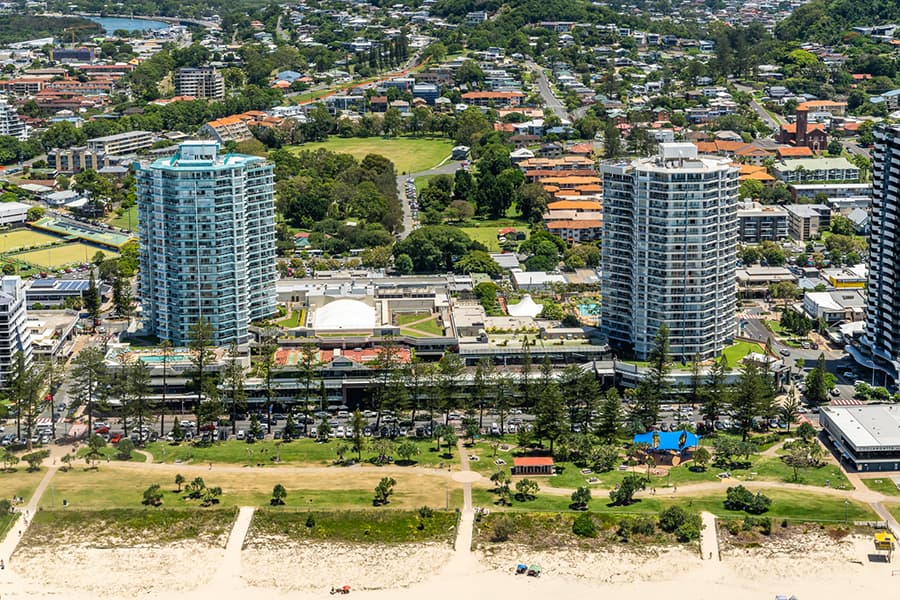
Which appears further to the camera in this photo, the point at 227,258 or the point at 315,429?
the point at 227,258

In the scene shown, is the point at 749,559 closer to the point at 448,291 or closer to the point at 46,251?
the point at 448,291

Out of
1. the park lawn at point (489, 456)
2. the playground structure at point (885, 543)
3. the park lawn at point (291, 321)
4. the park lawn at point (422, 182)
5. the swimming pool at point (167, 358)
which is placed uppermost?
the park lawn at point (422, 182)

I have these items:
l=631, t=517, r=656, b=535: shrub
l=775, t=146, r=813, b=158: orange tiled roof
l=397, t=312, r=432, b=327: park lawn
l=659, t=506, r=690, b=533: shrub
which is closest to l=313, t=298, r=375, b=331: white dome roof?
l=397, t=312, r=432, b=327: park lawn

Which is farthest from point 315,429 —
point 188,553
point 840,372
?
point 840,372

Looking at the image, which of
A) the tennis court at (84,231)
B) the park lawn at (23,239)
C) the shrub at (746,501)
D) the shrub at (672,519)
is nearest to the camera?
the shrub at (672,519)

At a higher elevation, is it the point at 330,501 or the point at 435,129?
the point at 435,129

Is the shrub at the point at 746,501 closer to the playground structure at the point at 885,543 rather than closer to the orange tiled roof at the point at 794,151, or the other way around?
the playground structure at the point at 885,543

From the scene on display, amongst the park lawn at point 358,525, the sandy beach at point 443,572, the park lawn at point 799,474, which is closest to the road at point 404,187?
the park lawn at point 799,474
